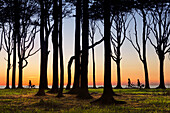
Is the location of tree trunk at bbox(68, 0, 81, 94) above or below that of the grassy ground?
above

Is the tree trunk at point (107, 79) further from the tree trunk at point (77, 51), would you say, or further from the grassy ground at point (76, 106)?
the tree trunk at point (77, 51)

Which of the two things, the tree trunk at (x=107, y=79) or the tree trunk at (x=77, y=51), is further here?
the tree trunk at (x=77, y=51)

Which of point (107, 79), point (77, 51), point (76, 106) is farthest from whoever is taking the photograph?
point (77, 51)

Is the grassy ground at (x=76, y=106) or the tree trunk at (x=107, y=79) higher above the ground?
the tree trunk at (x=107, y=79)

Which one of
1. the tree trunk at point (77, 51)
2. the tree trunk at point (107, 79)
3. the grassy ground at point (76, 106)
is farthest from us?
the tree trunk at point (77, 51)

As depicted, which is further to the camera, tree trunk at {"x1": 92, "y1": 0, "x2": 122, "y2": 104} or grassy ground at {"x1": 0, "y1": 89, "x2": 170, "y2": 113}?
tree trunk at {"x1": 92, "y1": 0, "x2": 122, "y2": 104}

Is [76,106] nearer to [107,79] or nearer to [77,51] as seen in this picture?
[107,79]

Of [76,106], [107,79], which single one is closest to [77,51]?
[107,79]

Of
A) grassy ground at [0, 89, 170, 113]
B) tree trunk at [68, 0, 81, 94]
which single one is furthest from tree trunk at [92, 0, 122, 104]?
tree trunk at [68, 0, 81, 94]

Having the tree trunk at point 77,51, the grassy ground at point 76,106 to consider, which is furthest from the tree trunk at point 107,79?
the tree trunk at point 77,51

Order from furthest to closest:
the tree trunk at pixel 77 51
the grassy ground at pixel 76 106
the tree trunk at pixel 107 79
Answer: the tree trunk at pixel 77 51, the tree trunk at pixel 107 79, the grassy ground at pixel 76 106

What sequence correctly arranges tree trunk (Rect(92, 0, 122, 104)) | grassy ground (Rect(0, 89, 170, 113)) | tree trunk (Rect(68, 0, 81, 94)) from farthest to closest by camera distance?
tree trunk (Rect(68, 0, 81, 94)) → tree trunk (Rect(92, 0, 122, 104)) → grassy ground (Rect(0, 89, 170, 113))

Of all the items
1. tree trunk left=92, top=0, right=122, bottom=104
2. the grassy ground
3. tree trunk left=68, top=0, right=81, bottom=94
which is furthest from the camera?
tree trunk left=68, top=0, right=81, bottom=94

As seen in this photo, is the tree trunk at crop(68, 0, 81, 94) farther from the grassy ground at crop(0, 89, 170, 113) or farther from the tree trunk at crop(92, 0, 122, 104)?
the tree trunk at crop(92, 0, 122, 104)
